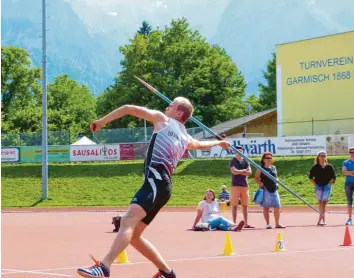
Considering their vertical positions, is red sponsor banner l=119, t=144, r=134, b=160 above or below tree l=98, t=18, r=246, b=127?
below

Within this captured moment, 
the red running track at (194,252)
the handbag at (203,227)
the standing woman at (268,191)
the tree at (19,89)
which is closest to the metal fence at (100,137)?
the tree at (19,89)

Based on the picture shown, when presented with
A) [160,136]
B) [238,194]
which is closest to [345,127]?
[238,194]

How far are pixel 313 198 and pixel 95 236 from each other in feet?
59.6

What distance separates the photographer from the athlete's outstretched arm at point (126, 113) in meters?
7.70

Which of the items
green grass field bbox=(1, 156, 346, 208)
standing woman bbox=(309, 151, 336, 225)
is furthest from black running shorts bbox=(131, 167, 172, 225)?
green grass field bbox=(1, 156, 346, 208)

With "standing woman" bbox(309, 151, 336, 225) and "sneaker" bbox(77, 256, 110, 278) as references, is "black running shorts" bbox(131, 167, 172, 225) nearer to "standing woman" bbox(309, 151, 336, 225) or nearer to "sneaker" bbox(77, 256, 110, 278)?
"sneaker" bbox(77, 256, 110, 278)

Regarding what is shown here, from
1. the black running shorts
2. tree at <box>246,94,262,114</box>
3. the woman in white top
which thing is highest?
tree at <box>246,94,262,114</box>

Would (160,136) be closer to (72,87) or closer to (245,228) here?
(245,228)

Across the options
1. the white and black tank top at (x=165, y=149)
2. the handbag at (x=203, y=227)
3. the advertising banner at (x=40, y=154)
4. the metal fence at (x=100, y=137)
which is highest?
the metal fence at (x=100, y=137)

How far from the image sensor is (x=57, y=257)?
12.7 m

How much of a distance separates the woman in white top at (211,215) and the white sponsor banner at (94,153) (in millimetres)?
30771

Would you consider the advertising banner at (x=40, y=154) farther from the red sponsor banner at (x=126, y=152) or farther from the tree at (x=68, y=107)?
the tree at (x=68, y=107)

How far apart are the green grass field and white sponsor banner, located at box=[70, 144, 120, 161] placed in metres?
0.54

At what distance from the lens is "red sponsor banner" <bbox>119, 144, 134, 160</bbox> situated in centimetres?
4878
